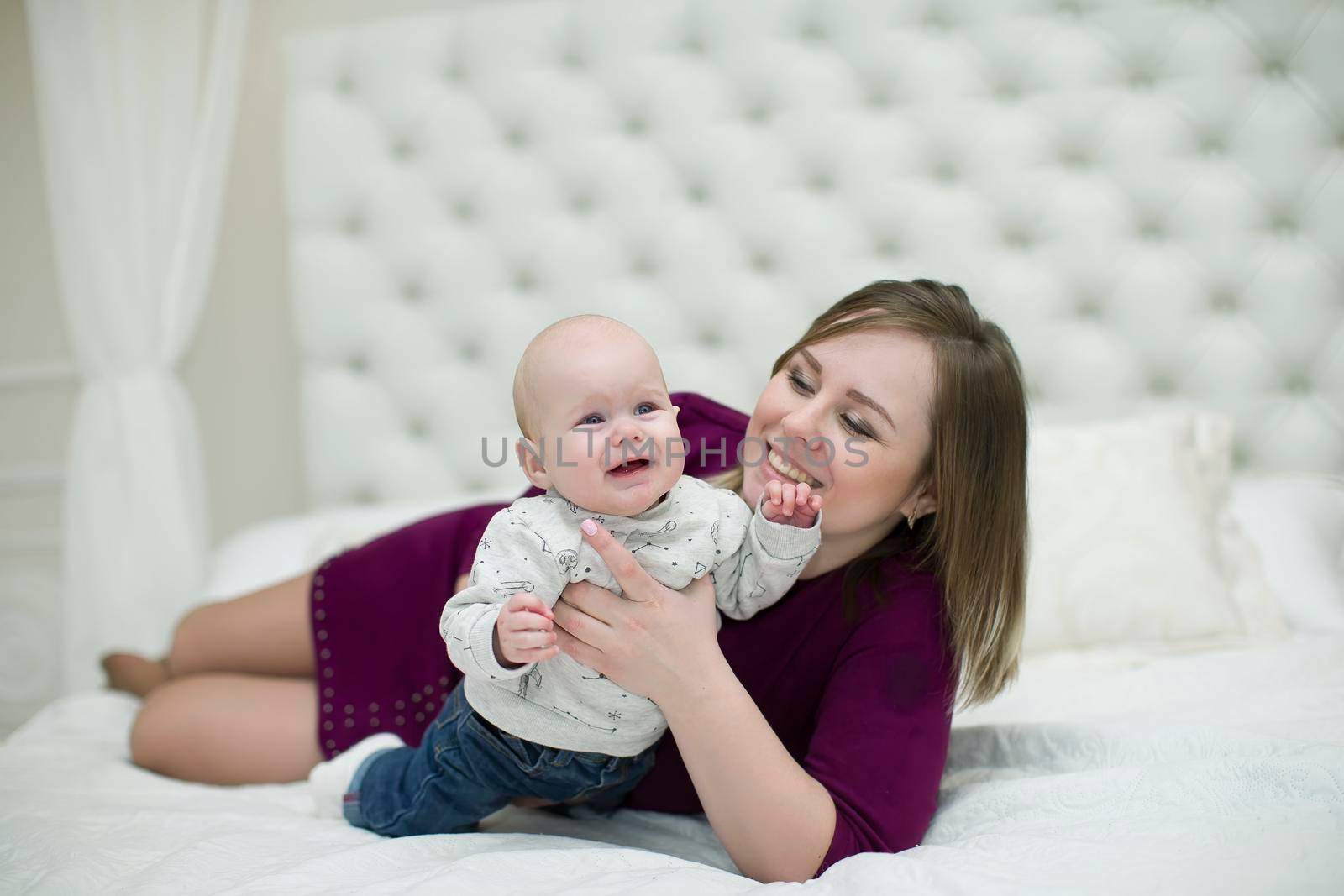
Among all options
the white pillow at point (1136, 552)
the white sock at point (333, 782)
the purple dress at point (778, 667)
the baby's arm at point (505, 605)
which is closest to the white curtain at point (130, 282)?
the purple dress at point (778, 667)

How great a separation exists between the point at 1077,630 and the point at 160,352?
2216 millimetres

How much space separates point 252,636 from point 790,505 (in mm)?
1119


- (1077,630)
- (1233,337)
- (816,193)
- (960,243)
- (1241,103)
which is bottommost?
(1077,630)

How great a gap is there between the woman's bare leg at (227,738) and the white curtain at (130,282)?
83cm

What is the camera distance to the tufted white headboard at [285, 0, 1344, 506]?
85.6 inches

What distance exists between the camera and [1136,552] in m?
1.77

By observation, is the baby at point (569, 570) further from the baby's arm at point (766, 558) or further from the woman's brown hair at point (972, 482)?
the woman's brown hair at point (972, 482)

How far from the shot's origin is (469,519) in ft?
5.25

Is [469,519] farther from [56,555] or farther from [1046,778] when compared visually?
[56,555]

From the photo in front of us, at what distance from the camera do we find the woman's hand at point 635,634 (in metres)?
0.98

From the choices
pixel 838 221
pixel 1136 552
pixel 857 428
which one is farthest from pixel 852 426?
pixel 838 221

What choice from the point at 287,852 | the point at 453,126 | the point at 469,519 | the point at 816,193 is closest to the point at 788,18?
the point at 816,193

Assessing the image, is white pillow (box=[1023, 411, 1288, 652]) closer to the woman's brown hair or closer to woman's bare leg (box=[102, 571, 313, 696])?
the woman's brown hair

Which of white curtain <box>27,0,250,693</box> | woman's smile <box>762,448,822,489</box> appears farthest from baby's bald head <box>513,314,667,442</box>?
white curtain <box>27,0,250,693</box>
